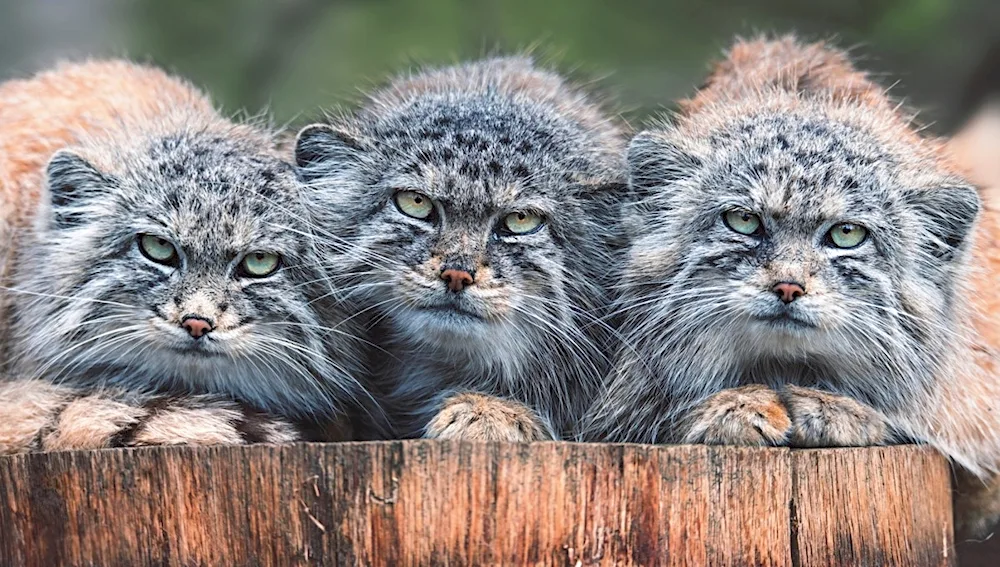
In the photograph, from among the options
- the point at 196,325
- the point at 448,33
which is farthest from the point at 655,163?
the point at 448,33

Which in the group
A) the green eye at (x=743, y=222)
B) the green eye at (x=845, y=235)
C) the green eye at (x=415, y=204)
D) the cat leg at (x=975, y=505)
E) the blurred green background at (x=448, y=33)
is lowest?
the cat leg at (x=975, y=505)

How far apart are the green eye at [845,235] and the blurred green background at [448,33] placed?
415cm

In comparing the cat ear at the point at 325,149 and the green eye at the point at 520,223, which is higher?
the cat ear at the point at 325,149

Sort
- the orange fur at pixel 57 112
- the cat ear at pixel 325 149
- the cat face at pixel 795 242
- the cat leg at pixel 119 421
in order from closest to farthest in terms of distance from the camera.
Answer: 1. the cat leg at pixel 119 421
2. the cat face at pixel 795 242
3. the cat ear at pixel 325 149
4. the orange fur at pixel 57 112

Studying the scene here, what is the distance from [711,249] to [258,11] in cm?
798

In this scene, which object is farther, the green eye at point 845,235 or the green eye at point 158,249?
the green eye at point 158,249

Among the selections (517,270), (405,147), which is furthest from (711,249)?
(405,147)

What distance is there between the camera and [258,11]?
38.1ft

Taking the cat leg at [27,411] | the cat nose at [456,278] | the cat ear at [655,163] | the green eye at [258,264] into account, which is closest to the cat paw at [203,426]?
the cat leg at [27,411]

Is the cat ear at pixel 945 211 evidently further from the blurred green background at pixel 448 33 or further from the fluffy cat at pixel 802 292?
the blurred green background at pixel 448 33

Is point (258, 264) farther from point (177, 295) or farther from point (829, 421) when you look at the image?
point (829, 421)

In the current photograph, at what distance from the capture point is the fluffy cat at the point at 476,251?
4.73 metres

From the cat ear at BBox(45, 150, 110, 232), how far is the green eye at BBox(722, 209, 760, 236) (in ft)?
8.34

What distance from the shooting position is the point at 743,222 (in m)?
4.71
